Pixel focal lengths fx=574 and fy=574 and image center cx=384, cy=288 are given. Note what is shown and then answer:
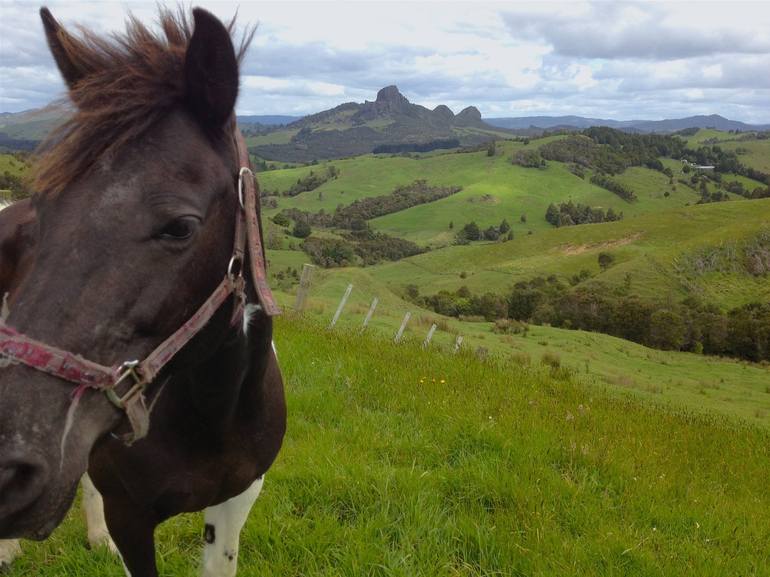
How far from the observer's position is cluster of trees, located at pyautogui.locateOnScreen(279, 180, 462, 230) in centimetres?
12756

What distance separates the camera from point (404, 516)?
164 inches

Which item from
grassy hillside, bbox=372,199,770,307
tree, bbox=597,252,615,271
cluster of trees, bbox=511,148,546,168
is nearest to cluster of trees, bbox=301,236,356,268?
grassy hillside, bbox=372,199,770,307

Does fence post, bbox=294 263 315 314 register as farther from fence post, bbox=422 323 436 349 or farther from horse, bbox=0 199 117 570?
horse, bbox=0 199 117 570

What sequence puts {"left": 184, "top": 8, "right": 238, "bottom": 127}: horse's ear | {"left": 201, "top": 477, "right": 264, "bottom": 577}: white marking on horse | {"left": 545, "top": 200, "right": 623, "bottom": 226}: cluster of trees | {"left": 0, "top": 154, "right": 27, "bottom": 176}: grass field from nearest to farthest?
{"left": 184, "top": 8, "right": 238, "bottom": 127}: horse's ear → {"left": 0, "top": 154, "right": 27, "bottom": 176}: grass field → {"left": 201, "top": 477, "right": 264, "bottom": 577}: white marking on horse → {"left": 545, "top": 200, "right": 623, "bottom": 226}: cluster of trees

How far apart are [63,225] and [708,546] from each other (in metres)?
4.60

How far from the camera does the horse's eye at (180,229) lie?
1.74 m

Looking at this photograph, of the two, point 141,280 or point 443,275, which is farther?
point 443,275

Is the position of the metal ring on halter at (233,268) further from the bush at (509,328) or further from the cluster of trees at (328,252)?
the cluster of trees at (328,252)

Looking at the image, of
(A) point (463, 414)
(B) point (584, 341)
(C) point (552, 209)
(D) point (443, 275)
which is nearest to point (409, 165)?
(C) point (552, 209)

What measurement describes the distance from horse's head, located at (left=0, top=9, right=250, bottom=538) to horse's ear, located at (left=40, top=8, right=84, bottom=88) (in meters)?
0.07

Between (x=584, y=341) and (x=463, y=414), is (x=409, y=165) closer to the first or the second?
(x=584, y=341)

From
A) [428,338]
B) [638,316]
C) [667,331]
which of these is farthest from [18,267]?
[638,316]

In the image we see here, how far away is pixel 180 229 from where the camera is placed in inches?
69.6

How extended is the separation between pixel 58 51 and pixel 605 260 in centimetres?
8613
